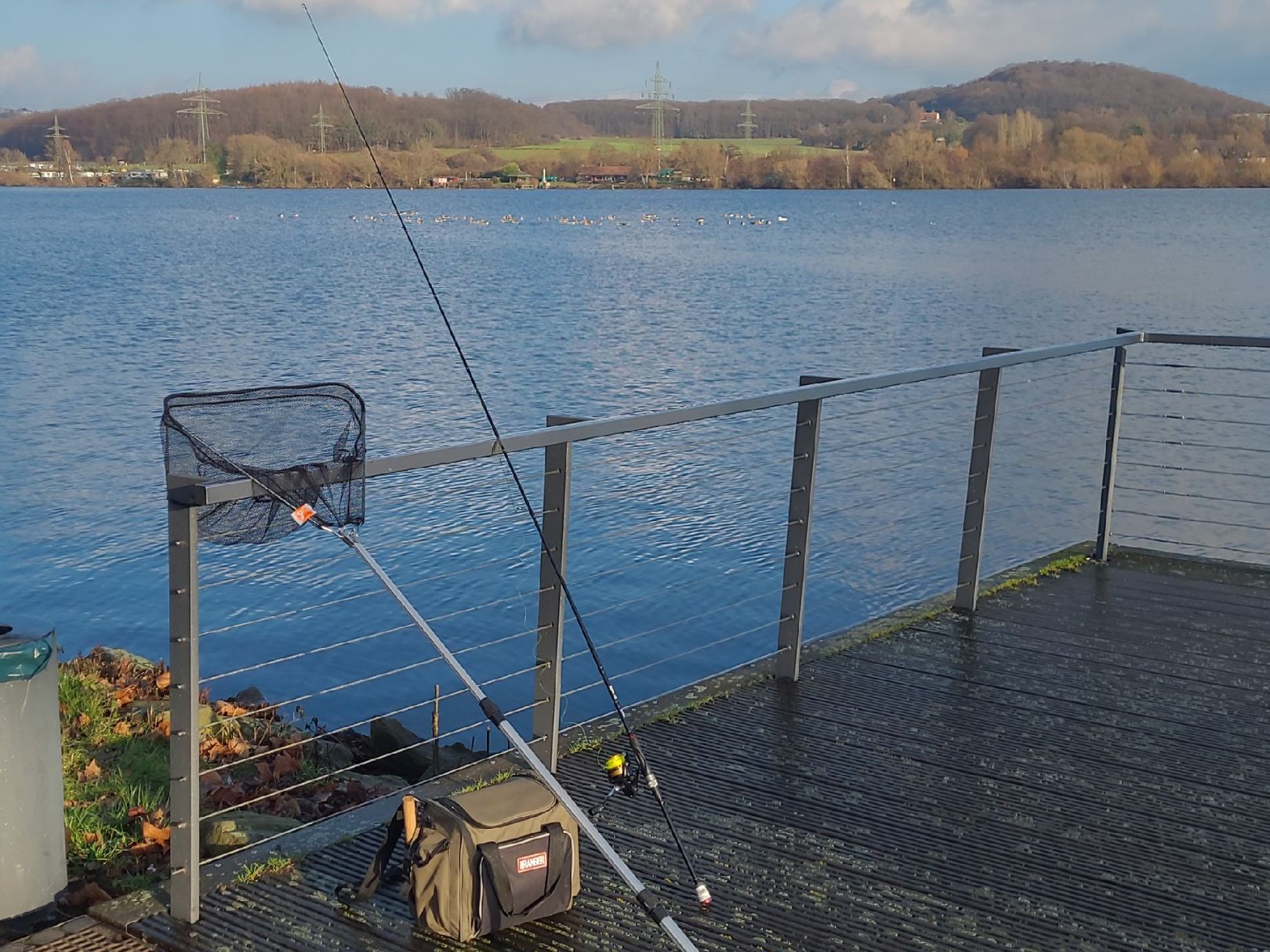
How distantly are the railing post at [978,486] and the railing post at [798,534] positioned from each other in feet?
3.46

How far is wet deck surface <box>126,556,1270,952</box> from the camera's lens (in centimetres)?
335

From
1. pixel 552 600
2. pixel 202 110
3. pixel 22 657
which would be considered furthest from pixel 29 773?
pixel 202 110

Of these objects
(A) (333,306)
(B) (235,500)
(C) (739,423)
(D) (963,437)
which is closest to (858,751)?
(B) (235,500)

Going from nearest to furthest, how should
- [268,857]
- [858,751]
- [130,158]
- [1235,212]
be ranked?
[268,857]
[858,751]
[1235,212]
[130,158]

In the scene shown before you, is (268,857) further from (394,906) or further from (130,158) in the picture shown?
(130,158)

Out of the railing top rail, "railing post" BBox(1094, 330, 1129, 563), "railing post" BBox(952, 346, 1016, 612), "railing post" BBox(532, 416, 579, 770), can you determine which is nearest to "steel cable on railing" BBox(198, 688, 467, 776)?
"railing post" BBox(532, 416, 579, 770)

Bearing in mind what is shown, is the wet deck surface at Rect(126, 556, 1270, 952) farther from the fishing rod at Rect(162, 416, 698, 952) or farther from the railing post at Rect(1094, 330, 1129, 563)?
the railing post at Rect(1094, 330, 1129, 563)

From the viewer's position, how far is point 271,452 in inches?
132

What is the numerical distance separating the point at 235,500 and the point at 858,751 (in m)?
2.19

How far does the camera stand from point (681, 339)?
27.2 meters

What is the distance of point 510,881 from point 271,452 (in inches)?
43.8

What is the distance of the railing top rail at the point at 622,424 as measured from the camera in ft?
10.4

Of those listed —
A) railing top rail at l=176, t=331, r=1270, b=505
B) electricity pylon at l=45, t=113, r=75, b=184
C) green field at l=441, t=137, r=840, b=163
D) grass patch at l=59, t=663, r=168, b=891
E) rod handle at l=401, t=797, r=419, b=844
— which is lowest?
grass patch at l=59, t=663, r=168, b=891

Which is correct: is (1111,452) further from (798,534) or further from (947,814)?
(947,814)
